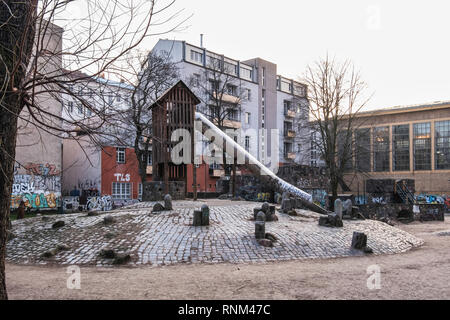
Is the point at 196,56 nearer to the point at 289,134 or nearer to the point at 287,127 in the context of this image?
the point at 289,134

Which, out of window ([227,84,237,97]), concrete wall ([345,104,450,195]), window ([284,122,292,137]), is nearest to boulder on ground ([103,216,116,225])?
window ([227,84,237,97])

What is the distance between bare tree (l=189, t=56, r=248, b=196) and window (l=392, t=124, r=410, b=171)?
2110 centimetres

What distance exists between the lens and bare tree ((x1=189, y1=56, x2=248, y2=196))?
33.8m

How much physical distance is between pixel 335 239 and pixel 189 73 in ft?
104

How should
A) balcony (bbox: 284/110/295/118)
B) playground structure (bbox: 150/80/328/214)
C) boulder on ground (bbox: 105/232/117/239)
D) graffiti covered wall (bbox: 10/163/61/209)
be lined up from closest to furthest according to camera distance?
boulder on ground (bbox: 105/232/117/239), playground structure (bbox: 150/80/328/214), graffiti covered wall (bbox: 10/163/61/209), balcony (bbox: 284/110/295/118)

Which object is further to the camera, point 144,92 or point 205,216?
point 205,216

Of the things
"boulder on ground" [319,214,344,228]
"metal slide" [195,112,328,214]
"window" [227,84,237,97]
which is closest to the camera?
"boulder on ground" [319,214,344,228]

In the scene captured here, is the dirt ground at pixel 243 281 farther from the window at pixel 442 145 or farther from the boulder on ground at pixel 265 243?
the window at pixel 442 145

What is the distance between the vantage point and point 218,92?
36094 millimetres

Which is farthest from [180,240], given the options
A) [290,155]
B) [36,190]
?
[290,155]

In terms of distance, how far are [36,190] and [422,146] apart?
44.7 m

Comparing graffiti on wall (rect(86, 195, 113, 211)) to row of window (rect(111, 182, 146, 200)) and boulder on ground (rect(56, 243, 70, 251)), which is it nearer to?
row of window (rect(111, 182, 146, 200))

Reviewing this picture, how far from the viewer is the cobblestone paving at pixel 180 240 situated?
9695 mm
